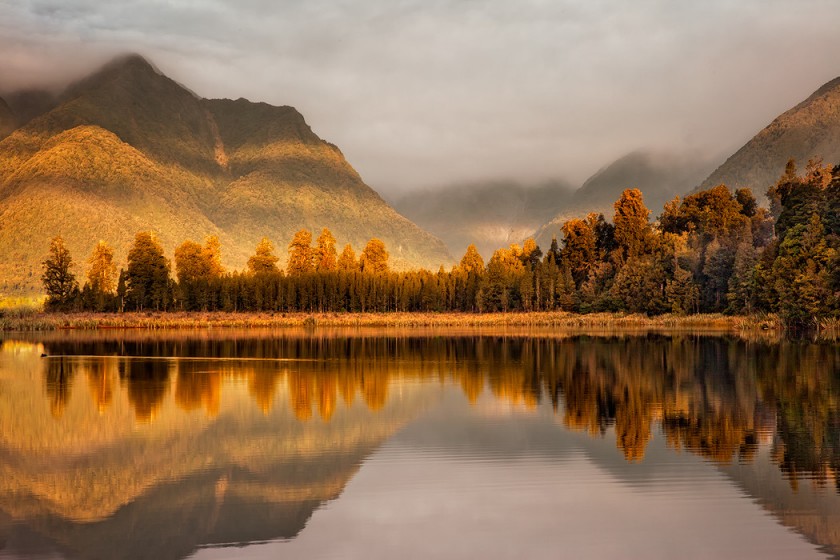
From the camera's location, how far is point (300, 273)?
14700 cm

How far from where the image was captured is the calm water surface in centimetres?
1522

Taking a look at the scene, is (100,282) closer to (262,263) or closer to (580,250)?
(262,263)

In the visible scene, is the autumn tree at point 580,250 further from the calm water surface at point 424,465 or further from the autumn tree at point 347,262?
the calm water surface at point 424,465

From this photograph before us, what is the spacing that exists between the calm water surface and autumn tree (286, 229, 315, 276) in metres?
107

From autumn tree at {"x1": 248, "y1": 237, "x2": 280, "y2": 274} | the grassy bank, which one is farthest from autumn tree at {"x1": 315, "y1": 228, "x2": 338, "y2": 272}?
the grassy bank

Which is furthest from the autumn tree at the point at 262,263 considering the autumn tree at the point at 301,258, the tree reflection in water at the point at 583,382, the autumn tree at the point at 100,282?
the tree reflection in water at the point at 583,382

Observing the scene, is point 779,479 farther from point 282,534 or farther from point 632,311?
point 632,311

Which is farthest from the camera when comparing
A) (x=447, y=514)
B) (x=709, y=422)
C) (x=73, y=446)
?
(x=709, y=422)

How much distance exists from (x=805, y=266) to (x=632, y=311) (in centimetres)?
4138

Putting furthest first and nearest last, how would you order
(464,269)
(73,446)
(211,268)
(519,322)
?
(464,269), (211,268), (519,322), (73,446)

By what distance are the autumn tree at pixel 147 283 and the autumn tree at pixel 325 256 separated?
Answer: 2917cm

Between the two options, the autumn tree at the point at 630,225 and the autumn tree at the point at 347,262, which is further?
the autumn tree at the point at 347,262

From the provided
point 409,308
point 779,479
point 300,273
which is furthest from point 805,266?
point 300,273

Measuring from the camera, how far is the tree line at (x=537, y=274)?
108000 mm
